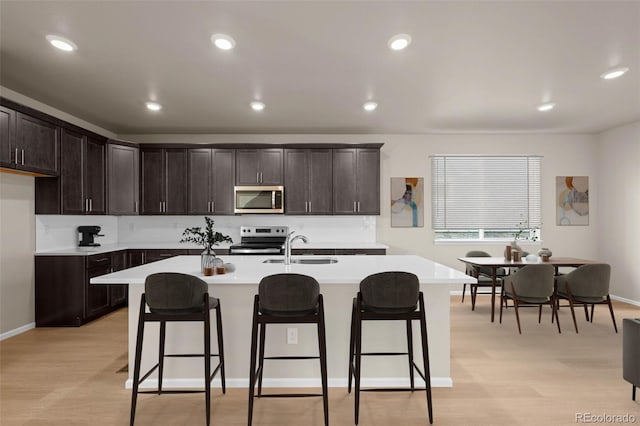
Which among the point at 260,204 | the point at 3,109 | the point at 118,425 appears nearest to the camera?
the point at 118,425

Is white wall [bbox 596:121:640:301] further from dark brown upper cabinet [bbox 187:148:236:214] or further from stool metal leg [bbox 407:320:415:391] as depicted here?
dark brown upper cabinet [bbox 187:148:236:214]

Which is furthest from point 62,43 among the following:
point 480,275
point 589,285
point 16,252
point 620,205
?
point 620,205

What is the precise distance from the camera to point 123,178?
512cm

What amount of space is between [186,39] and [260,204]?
290 centimetres

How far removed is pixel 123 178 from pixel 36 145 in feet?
4.65

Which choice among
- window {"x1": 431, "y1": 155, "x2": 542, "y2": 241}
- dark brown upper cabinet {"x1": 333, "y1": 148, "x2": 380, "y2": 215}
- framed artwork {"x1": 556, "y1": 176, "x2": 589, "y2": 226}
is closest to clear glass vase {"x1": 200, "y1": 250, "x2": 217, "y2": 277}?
dark brown upper cabinet {"x1": 333, "y1": 148, "x2": 380, "y2": 215}

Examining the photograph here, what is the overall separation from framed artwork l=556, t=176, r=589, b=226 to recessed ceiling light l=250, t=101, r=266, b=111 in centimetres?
493

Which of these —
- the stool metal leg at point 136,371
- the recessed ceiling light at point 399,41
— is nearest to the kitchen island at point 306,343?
the stool metal leg at point 136,371

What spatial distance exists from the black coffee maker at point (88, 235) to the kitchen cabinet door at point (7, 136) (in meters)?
1.54

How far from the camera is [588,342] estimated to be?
361 cm

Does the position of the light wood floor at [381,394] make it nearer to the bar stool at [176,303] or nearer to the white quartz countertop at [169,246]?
the bar stool at [176,303]

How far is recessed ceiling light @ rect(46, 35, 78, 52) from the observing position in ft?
8.71

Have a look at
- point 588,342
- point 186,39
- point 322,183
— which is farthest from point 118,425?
point 588,342

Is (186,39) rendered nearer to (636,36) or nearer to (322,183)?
(322,183)
